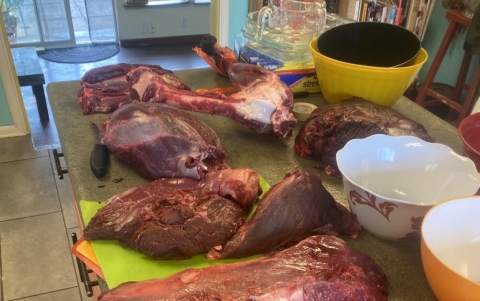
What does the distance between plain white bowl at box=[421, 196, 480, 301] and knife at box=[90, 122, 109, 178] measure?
607 mm

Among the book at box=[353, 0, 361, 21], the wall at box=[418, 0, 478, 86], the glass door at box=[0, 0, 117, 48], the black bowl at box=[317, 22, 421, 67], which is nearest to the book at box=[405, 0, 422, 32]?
the wall at box=[418, 0, 478, 86]

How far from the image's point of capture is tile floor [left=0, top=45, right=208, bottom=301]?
1.65 m

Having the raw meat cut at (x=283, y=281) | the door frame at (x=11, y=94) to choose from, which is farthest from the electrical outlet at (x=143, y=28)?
the raw meat cut at (x=283, y=281)

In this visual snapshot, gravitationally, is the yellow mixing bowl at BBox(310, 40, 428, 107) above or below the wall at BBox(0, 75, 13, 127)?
above

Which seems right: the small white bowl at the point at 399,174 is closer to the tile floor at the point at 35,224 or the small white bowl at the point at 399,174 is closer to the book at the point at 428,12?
the tile floor at the point at 35,224

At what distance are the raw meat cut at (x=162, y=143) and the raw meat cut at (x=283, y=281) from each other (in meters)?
0.26

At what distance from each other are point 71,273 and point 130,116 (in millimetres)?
998

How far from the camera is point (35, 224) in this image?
1.90m

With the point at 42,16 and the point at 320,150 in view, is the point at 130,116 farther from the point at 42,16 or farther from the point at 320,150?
the point at 42,16

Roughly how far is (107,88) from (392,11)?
1.74 m

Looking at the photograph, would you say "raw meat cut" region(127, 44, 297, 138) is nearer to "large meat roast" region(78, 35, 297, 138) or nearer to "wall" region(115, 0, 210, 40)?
"large meat roast" region(78, 35, 297, 138)

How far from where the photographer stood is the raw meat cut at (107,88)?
3.74 ft

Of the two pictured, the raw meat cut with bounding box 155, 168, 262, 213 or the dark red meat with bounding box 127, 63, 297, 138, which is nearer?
the raw meat cut with bounding box 155, 168, 262, 213

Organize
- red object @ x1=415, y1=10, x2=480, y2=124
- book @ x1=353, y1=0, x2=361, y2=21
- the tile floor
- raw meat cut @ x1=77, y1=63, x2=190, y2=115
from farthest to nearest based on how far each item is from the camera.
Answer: red object @ x1=415, y1=10, x2=480, y2=124 → book @ x1=353, y1=0, x2=361, y2=21 → the tile floor → raw meat cut @ x1=77, y1=63, x2=190, y2=115
